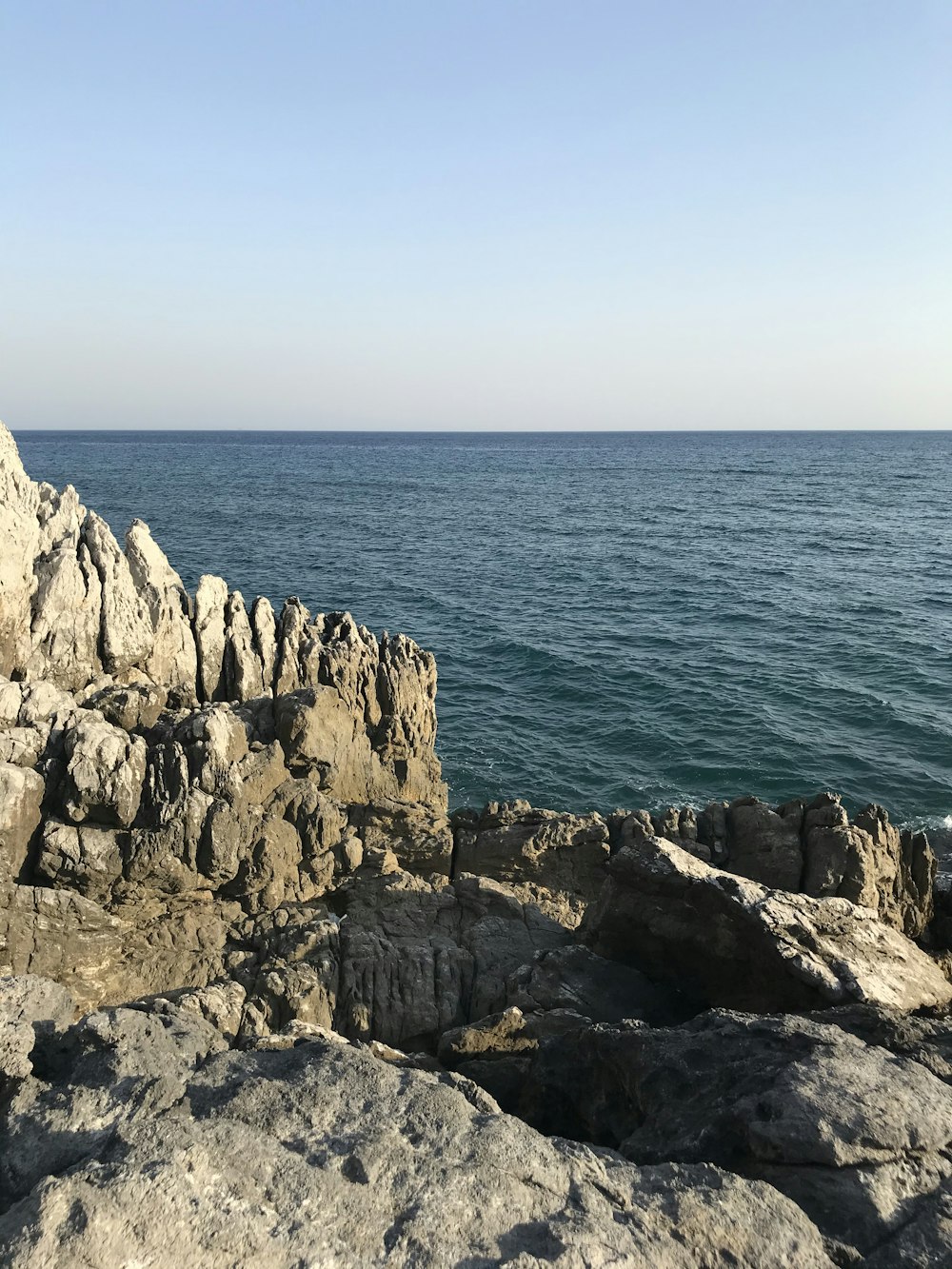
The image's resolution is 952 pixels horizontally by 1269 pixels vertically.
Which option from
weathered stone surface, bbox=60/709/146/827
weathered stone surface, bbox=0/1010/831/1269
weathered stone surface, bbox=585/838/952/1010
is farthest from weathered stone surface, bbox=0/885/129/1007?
weathered stone surface, bbox=585/838/952/1010

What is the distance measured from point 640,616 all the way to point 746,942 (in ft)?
107

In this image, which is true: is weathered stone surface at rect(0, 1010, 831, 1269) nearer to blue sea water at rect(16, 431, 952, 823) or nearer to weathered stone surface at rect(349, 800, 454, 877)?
weathered stone surface at rect(349, 800, 454, 877)

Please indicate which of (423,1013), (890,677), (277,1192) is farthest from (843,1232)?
(890,677)

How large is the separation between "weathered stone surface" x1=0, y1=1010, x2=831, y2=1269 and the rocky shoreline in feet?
0.07

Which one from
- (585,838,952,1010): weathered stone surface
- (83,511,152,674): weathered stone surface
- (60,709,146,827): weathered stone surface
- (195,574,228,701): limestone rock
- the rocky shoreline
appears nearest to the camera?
the rocky shoreline

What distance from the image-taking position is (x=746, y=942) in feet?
31.4

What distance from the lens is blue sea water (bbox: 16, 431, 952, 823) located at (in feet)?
81.8

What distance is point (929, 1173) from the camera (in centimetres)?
555

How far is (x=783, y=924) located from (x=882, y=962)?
1127 millimetres

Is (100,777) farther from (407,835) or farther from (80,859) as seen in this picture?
(407,835)

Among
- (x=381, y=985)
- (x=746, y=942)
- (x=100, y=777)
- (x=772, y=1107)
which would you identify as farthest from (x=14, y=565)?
(x=772, y=1107)

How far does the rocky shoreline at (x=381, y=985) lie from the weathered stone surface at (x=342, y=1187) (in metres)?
0.02

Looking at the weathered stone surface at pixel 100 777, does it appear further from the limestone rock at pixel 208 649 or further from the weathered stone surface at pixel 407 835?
the limestone rock at pixel 208 649

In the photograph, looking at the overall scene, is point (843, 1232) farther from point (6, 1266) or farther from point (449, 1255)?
point (6, 1266)
